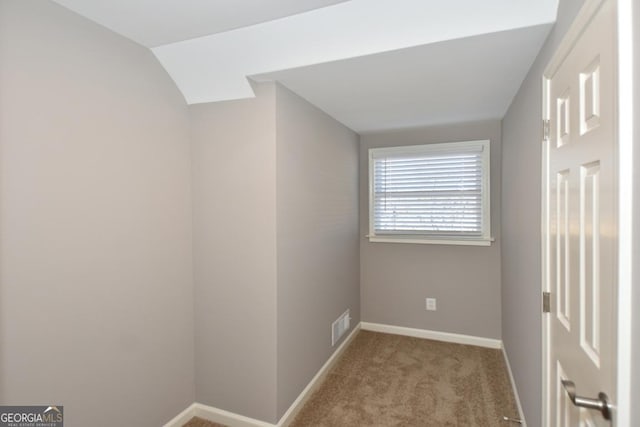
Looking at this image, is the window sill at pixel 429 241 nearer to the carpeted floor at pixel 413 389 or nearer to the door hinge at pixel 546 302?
the carpeted floor at pixel 413 389

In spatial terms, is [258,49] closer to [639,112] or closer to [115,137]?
[115,137]

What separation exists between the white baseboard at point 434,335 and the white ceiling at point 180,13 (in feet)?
10.3

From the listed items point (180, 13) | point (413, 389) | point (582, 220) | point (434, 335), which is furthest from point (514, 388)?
point (180, 13)

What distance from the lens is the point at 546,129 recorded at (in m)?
1.47

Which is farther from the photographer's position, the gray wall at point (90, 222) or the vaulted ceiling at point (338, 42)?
the vaulted ceiling at point (338, 42)

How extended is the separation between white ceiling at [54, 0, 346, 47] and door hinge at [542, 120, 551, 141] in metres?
1.12

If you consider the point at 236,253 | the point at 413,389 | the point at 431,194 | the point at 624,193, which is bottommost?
the point at 413,389

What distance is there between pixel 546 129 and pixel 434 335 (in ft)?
8.43

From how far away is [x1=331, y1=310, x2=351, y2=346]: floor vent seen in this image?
293 cm

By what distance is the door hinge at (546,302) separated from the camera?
1.44 meters

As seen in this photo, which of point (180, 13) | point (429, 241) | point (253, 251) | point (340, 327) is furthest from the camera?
point (429, 241)

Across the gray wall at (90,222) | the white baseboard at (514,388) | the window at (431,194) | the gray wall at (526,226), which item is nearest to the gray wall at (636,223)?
the gray wall at (526,226)

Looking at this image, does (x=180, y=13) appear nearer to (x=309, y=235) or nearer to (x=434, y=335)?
(x=309, y=235)

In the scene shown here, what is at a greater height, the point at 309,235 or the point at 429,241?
the point at 309,235
